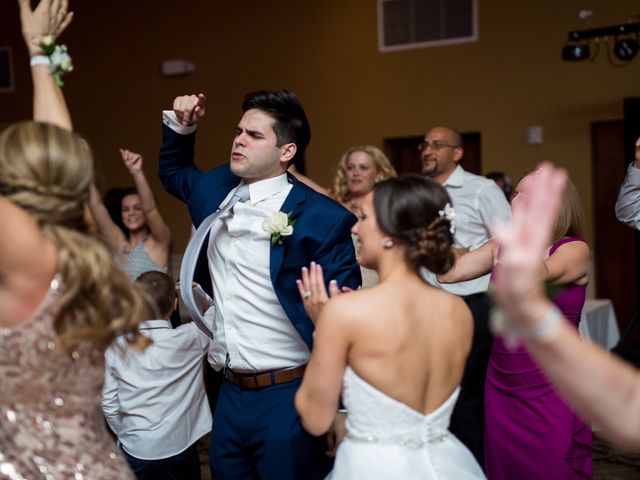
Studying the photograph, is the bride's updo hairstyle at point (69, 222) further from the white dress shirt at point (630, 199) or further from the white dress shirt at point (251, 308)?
the white dress shirt at point (630, 199)

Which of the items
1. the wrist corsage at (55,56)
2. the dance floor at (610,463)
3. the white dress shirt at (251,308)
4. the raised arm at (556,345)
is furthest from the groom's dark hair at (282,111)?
the dance floor at (610,463)

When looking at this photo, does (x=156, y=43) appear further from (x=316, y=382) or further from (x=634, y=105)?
(x=316, y=382)

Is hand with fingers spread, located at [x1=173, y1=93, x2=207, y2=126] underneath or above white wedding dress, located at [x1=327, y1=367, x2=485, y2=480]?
above

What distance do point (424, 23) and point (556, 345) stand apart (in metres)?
7.51

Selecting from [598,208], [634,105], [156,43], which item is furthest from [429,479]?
[156,43]

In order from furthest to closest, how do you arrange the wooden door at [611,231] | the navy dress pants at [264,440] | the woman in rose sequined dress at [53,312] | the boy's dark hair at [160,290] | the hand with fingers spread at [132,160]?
1. the wooden door at [611,231]
2. the hand with fingers spread at [132,160]
3. the boy's dark hair at [160,290]
4. the navy dress pants at [264,440]
5. the woman in rose sequined dress at [53,312]

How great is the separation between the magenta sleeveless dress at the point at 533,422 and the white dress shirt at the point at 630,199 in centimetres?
71

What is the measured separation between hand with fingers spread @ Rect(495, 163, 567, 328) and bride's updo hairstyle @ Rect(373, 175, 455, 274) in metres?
0.83

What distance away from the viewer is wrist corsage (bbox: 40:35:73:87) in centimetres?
200

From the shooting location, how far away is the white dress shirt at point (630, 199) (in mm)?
3729

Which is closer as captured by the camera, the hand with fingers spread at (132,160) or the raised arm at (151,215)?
the hand with fingers spread at (132,160)

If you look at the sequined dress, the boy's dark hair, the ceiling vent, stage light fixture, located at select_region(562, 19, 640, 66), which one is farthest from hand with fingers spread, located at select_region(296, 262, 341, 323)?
the ceiling vent

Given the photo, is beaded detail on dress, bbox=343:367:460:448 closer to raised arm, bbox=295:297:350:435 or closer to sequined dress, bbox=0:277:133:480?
raised arm, bbox=295:297:350:435

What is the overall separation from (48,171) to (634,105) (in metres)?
5.71
